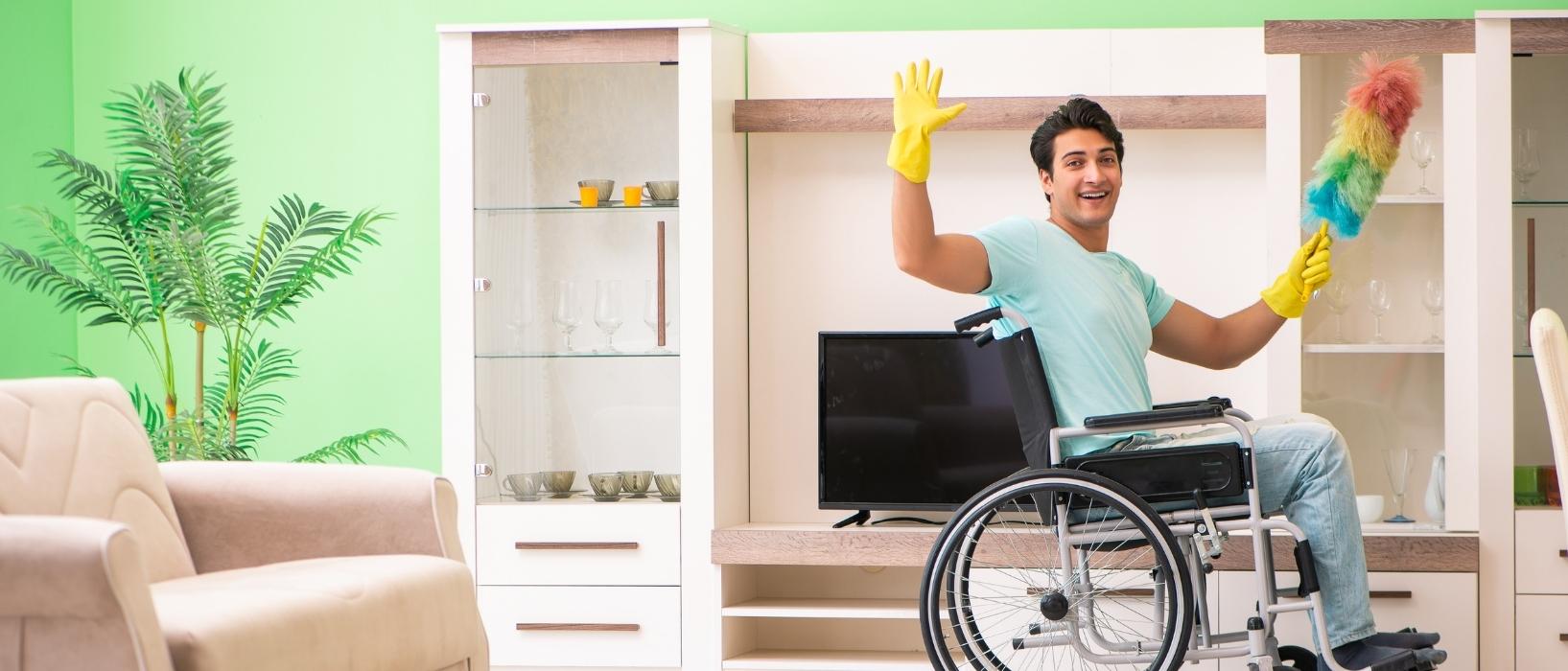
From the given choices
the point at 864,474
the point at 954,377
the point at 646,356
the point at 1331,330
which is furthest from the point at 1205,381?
the point at 646,356

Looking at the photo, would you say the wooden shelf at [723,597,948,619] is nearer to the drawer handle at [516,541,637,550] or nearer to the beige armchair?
the drawer handle at [516,541,637,550]

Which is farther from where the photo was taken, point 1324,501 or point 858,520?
point 858,520

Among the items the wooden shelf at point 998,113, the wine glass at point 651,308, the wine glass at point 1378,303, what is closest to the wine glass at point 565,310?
the wine glass at point 651,308

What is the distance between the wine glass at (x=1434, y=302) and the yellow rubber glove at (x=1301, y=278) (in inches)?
18.1

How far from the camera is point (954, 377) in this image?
11.6 ft

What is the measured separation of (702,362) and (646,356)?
0.63 ft

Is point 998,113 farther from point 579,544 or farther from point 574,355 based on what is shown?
point 579,544

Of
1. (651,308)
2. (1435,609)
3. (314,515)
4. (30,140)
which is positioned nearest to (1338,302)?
(1435,609)

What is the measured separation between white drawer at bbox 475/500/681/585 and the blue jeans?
1349 mm

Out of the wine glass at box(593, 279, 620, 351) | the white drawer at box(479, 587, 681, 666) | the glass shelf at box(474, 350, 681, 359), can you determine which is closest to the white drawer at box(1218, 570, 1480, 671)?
the white drawer at box(479, 587, 681, 666)

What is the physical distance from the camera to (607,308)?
3586 millimetres

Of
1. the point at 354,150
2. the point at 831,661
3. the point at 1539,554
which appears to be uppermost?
the point at 354,150

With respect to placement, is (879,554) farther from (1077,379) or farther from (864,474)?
(1077,379)

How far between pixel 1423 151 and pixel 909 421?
1.36m
